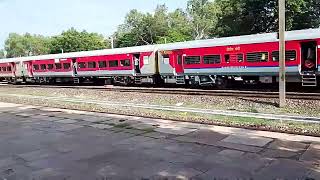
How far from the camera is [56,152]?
30.0ft

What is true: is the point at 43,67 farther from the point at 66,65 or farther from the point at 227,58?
the point at 227,58

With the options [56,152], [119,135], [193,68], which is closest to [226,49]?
[193,68]

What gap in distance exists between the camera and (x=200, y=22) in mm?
85000

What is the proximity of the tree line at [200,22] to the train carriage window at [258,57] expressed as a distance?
1175 inches

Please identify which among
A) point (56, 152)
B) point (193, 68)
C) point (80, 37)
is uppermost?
point (80, 37)

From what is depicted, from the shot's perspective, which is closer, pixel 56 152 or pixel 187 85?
pixel 56 152

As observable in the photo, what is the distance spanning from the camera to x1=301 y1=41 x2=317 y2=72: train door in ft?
61.9

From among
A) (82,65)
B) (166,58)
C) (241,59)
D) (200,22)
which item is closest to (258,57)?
(241,59)

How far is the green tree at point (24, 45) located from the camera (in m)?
152

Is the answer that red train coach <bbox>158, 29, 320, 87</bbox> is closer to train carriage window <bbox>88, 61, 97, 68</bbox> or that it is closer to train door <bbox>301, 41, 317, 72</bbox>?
train door <bbox>301, 41, 317, 72</bbox>

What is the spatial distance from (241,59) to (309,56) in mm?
3923

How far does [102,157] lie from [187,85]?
18.5m

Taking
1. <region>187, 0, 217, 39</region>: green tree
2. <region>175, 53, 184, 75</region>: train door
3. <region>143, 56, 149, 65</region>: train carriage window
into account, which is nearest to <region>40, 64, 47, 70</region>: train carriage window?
<region>143, 56, 149, 65</region>: train carriage window

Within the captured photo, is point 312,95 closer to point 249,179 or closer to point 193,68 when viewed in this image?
point 193,68
